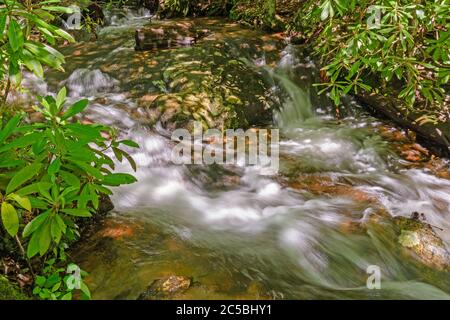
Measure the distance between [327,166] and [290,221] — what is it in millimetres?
1302

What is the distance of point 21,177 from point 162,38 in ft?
17.4

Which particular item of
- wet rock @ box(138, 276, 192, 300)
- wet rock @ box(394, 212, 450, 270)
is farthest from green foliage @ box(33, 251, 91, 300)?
wet rock @ box(394, 212, 450, 270)

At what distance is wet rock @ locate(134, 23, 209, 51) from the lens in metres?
6.29

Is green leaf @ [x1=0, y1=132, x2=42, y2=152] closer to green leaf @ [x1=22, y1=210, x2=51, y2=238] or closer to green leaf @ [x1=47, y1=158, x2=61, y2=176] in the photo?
green leaf @ [x1=47, y1=158, x2=61, y2=176]

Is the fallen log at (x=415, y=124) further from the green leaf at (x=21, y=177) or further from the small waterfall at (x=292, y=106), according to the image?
the green leaf at (x=21, y=177)

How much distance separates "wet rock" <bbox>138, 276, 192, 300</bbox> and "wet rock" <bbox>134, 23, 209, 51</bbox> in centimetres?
499

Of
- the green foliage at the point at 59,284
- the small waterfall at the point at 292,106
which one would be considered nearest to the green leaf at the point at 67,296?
the green foliage at the point at 59,284

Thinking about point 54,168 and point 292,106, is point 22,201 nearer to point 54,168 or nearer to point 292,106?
point 54,168

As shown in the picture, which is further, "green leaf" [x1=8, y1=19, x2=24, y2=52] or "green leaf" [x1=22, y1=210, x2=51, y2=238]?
"green leaf" [x1=8, y1=19, x2=24, y2=52]

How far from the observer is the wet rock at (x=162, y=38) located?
6.29 metres

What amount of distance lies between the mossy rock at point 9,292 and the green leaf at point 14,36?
1062mm

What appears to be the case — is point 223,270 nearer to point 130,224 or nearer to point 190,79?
point 130,224

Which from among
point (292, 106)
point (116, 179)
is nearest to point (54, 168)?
point (116, 179)

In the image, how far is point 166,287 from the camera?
2.00 meters
